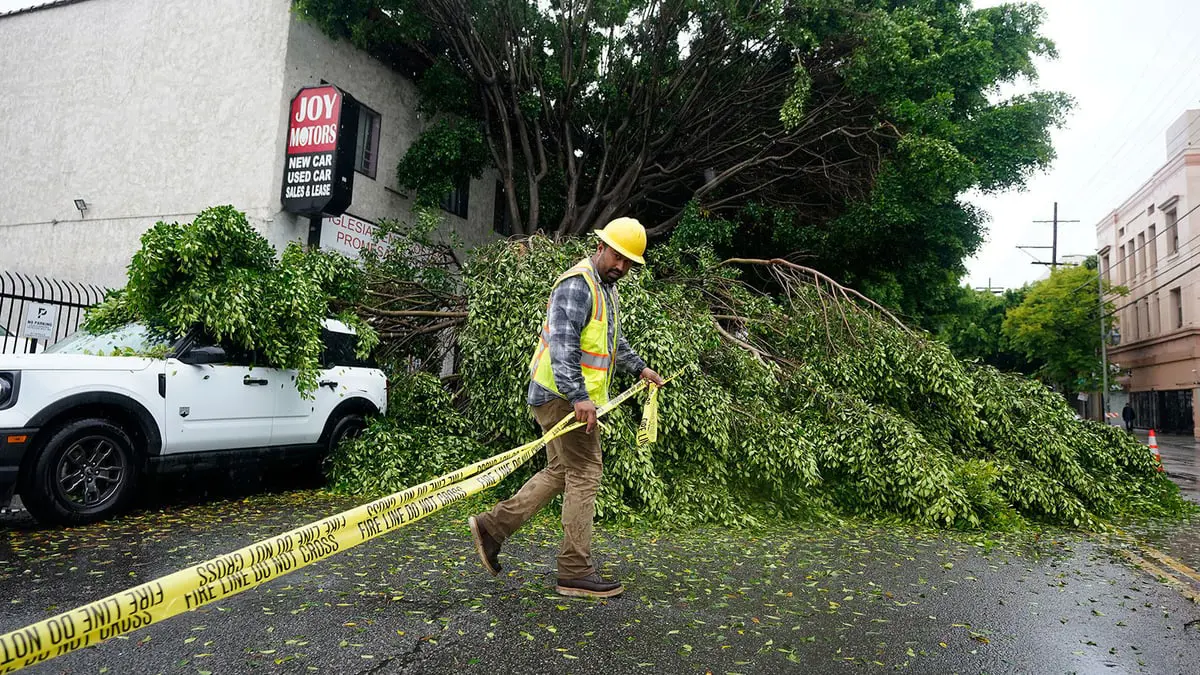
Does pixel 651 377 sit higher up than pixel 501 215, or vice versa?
pixel 501 215

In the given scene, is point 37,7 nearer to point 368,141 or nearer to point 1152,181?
point 368,141

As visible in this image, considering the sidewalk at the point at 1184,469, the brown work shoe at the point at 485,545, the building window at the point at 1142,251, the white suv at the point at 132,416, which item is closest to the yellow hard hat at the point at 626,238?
the brown work shoe at the point at 485,545

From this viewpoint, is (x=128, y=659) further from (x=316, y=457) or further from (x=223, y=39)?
(x=223, y=39)

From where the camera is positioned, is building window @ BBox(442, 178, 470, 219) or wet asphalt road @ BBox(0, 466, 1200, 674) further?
building window @ BBox(442, 178, 470, 219)

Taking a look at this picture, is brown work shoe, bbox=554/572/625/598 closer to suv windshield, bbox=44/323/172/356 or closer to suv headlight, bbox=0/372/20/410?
suv headlight, bbox=0/372/20/410

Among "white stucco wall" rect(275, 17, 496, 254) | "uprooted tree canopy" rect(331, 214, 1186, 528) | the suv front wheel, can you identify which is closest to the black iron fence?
the suv front wheel

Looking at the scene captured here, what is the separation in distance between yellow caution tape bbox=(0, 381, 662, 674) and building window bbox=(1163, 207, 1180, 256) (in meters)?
44.2

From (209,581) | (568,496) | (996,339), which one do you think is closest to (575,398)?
(568,496)

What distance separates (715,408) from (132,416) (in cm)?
481

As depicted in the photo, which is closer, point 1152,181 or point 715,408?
point 715,408

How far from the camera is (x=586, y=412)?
13.8ft

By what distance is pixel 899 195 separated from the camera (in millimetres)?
14047

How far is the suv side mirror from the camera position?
6723 mm

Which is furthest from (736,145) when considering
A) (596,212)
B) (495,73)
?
(495,73)
